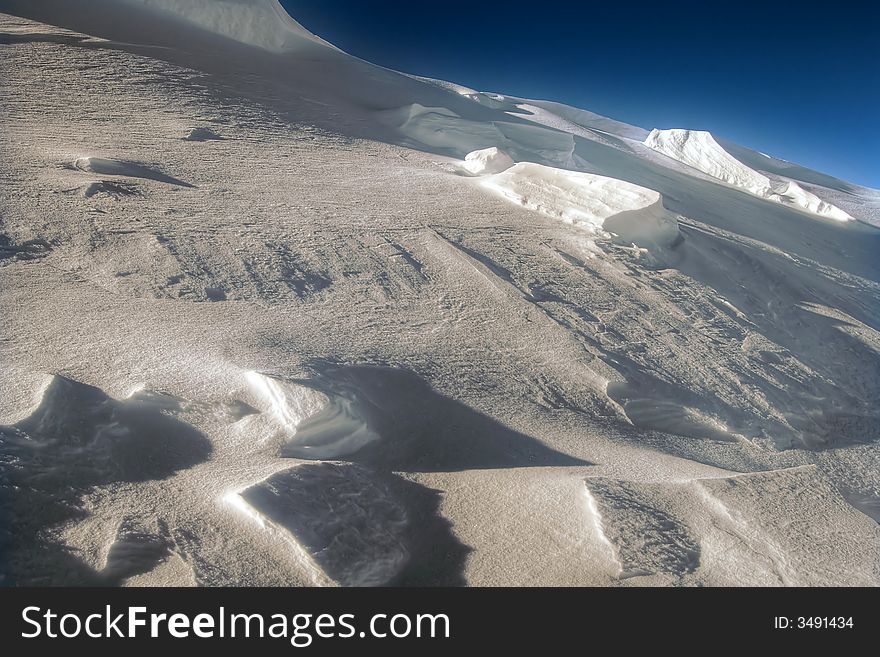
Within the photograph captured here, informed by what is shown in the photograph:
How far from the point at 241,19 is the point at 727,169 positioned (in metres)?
9.16

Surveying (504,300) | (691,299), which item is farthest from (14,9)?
(691,299)

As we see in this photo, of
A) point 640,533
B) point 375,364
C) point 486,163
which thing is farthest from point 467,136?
point 640,533

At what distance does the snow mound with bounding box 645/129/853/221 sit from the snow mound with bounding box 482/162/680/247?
6806mm

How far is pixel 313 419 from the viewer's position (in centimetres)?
245

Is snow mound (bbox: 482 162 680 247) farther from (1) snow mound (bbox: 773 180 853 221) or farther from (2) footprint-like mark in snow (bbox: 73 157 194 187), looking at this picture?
(1) snow mound (bbox: 773 180 853 221)

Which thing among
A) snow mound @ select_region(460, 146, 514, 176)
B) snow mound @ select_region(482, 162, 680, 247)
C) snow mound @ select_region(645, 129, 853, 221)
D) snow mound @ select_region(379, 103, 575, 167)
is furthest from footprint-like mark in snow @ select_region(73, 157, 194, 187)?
snow mound @ select_region(645, 129, 853, 221)

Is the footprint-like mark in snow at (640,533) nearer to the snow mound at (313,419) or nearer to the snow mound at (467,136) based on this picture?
the snow mound at (313,419)

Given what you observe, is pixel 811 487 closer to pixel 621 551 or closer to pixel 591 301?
pixel 621 551

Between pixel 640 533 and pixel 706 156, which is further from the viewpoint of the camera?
pixel 706 156

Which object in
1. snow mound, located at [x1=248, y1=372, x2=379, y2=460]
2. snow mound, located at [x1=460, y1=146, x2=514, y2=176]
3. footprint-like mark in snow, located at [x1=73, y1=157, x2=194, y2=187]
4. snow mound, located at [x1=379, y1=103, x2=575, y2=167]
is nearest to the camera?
snow mound, located at [x1=248, y1=372, x2=379, y2=460]

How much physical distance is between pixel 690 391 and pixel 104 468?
2.92 meters

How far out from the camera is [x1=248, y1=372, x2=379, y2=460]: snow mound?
2404 mm

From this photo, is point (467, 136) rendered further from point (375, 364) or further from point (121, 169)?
point (375, 364)

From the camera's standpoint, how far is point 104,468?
2.16 m
